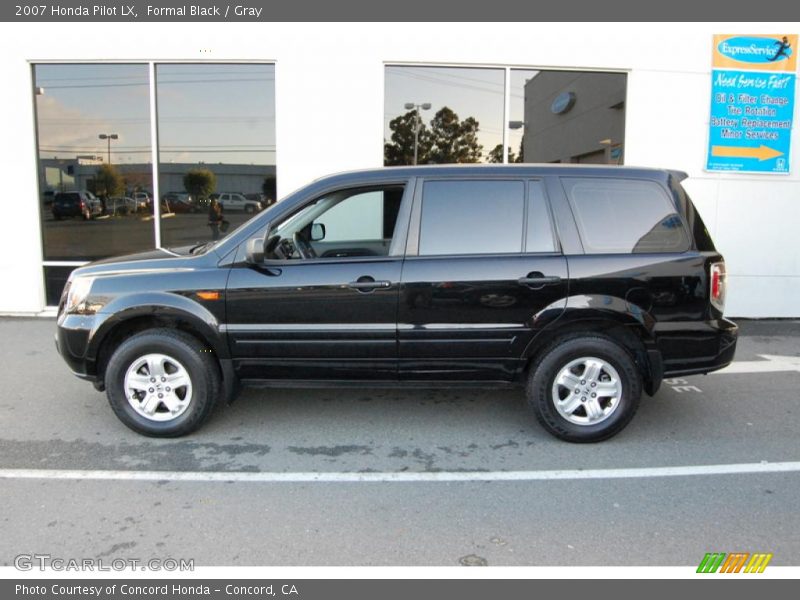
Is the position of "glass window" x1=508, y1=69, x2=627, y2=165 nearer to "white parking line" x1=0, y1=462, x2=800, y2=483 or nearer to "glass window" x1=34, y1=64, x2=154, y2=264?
"glass window" x1=34, y1=64, x2=154, y2=264

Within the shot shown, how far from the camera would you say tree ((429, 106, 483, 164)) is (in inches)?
336

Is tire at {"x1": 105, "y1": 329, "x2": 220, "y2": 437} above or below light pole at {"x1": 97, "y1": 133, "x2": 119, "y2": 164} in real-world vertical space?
below

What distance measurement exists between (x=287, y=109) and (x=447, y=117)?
2167mm

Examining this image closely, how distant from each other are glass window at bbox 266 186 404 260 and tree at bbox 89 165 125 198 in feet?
13.7

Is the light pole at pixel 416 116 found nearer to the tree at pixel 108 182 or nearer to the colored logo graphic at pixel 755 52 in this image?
the colored logo graphic at pixel 755 52

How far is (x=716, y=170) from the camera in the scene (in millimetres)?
8273

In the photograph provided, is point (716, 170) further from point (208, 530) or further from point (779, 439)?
point (208, 530)

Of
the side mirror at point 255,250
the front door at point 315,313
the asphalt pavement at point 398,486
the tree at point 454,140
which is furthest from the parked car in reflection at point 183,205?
the side mirror at point 255,250

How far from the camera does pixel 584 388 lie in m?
4.31

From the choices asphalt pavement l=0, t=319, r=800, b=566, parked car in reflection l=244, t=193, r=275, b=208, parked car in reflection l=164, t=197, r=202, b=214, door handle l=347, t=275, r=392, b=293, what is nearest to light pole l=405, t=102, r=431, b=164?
parked car in reflection l=244, t=193, r=275, b=208

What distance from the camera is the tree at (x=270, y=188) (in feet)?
27.3

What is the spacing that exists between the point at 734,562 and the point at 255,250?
3.25 m

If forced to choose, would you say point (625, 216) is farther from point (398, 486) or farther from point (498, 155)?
point (498, 155)

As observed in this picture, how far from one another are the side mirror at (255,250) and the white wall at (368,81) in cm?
Answer: 419
